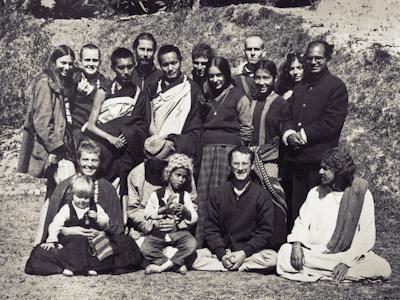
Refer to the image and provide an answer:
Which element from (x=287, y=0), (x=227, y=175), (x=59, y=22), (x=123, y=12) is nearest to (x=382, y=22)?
(x=287, y=0)

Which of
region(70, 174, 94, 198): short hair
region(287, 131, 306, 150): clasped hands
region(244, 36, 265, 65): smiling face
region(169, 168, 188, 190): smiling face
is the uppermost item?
region(244, 36, 265, 65): smiling face

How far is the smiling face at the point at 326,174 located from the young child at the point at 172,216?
1100mm

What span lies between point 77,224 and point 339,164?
218 centimetres

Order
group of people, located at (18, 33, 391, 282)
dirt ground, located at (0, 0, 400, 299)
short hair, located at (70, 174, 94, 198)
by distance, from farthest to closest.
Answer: group of people, located at (18, 33, 391, 282) → short hair, located at (70, 174, 94, 198) → dirt ground, located at (0, 0, 400, 299)

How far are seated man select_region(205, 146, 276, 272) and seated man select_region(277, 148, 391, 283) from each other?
0.67 ft

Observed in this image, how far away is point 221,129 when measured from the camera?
588cm

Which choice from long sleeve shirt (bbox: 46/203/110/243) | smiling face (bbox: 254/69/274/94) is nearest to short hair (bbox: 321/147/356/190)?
smiling face (bbox: 254/69/274/94)

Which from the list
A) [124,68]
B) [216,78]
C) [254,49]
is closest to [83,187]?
[124,68]

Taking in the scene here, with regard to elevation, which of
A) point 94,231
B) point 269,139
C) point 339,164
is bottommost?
point 94,231

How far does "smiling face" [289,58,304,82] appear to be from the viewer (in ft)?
20.3

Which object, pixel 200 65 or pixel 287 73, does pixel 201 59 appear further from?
pixel 287 73

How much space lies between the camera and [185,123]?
19.3 feet

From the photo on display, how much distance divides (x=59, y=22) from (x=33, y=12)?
91 cm

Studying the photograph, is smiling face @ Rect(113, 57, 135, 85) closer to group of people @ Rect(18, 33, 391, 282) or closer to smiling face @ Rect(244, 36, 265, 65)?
group of people @ Rect(18, 33, 391, 282)
